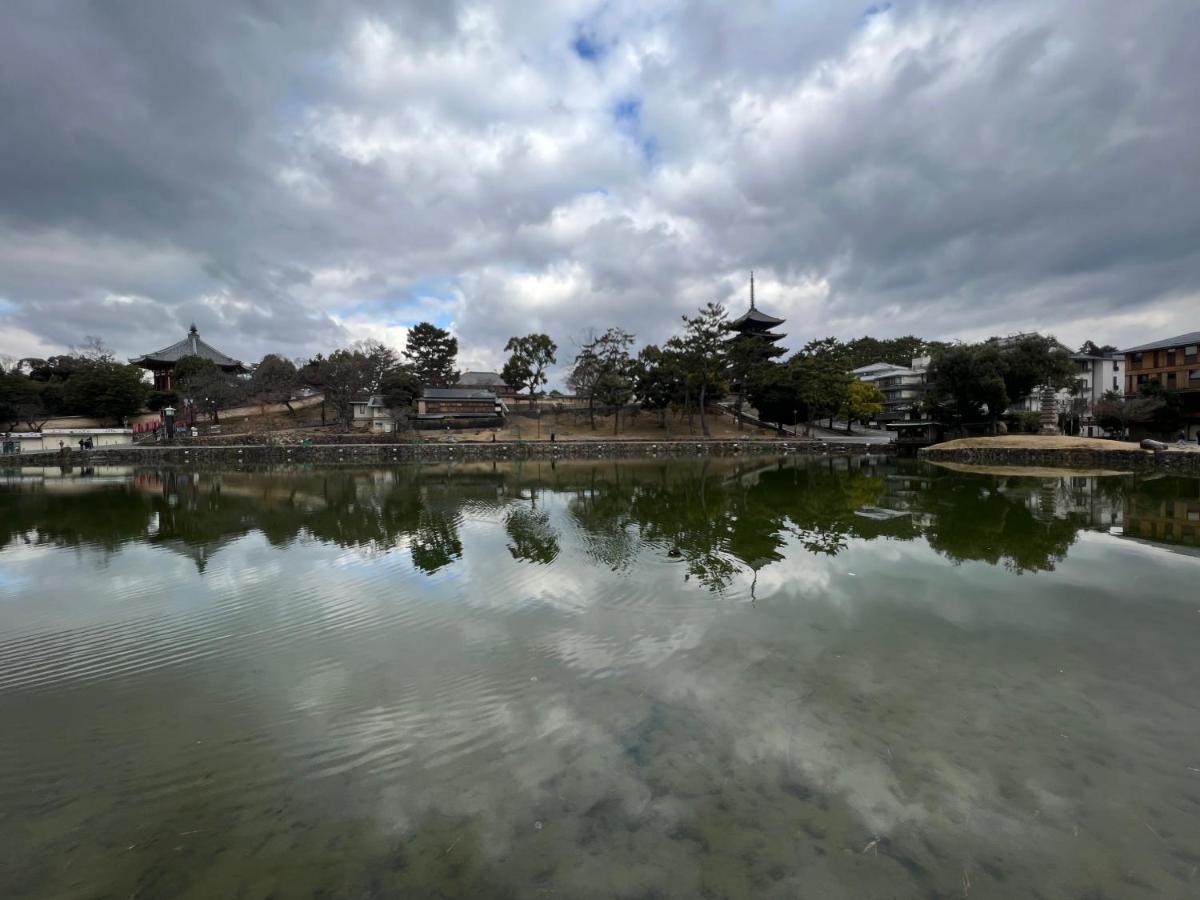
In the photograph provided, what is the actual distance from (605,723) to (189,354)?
55.1 meters

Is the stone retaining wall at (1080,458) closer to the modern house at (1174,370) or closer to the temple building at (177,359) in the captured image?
the modern house at (1174,370)

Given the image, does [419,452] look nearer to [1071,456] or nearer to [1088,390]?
[1071,456]

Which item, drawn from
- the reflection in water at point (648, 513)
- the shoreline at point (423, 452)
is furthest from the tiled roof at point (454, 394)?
the reflection in water at point (648, 513)

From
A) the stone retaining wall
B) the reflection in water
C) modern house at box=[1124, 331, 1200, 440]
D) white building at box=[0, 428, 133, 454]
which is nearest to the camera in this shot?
the reflection in water

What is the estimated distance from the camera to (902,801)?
10.6ft

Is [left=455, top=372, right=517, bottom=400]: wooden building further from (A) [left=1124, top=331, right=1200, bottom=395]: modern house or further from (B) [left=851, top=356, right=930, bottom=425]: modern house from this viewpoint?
(A) [left=1124, top=331, right=1200, bottom=395]: modern house

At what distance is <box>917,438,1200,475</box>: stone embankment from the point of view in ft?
75.7

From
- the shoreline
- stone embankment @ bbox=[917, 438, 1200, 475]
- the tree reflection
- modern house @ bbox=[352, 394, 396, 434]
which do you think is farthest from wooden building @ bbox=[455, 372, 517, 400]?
stone embankment @ bbox=[917, 438, 1200, 475]

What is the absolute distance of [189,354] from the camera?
45875 millimetres

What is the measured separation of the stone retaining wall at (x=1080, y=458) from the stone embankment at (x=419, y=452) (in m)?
Answer: 6.59

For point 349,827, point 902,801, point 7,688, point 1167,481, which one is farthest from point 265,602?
point 1167,481

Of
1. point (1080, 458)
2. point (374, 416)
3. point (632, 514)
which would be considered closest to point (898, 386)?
point (1080, 458)

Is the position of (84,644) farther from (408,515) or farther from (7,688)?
(408,515)

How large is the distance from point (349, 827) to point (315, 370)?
151ft
